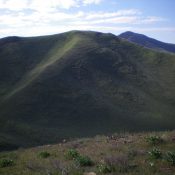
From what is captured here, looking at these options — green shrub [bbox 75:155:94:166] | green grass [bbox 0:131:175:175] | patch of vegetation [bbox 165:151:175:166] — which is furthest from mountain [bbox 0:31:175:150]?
patch of vegetation [bbox 165:151:175:166]

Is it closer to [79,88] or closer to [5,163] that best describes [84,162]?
[5,163]

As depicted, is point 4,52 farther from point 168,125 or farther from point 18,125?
point 168,125

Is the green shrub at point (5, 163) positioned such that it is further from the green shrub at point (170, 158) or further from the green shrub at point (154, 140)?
the green shrub at point (154, 140)

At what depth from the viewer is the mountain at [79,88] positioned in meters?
61.5

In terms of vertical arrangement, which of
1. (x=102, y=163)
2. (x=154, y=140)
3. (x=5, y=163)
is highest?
(x=102, y=163)

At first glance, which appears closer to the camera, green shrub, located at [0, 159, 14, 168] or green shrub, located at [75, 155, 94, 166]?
green shrub, located at [75, 155, 94, 166]

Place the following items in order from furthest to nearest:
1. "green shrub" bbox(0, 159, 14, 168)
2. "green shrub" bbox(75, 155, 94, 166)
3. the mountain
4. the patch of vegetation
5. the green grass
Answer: the mountain < "green shrub" bbox(0, 159, 14, 168) < "green shrub" bbox(75, 155, 94, 166) < the patch of vegetation < the green grass

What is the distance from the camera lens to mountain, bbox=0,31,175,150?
61.5 m

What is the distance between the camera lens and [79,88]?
76188 mm

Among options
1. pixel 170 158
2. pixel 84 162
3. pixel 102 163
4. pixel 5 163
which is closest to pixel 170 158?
pixel 170 158

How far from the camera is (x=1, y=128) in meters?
57.0

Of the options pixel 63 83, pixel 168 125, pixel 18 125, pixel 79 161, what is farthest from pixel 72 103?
pixel 79 161

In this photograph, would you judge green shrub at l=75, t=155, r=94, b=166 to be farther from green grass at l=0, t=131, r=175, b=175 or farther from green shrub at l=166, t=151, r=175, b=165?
green shrub at l=166, t=151, r=175, b=165

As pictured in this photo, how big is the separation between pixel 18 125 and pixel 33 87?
51.4 ft
